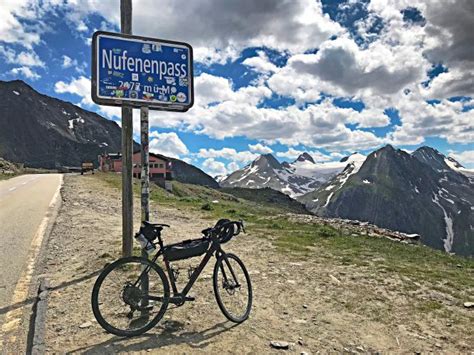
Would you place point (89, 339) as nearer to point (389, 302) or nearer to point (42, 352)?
point (42, 352)

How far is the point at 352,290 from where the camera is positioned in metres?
8.29

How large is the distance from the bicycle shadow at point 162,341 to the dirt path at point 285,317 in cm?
1

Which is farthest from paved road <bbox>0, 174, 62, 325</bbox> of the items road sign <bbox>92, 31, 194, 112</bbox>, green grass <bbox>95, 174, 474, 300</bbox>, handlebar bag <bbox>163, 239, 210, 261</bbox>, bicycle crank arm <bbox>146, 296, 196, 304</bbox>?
green grass <bbox>95, 174, 474, 300</bbox>

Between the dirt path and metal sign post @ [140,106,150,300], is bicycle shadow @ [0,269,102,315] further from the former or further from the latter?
metal sign post @ [140,106,150,300]

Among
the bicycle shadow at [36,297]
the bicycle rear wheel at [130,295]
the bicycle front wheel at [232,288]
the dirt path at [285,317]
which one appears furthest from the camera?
the bicycle shadow at [36,297]

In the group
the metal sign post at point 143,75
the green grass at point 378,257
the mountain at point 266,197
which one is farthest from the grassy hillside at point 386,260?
the mountain at point 266,197

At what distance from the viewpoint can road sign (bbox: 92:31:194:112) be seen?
668cm

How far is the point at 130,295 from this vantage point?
6.25 m

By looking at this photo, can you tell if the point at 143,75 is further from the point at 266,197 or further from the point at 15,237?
the point at 266,197

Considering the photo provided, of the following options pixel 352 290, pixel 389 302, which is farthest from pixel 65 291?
pixel 389 302

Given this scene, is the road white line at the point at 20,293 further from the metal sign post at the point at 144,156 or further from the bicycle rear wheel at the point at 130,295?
the metal sign post at the point at 144,156

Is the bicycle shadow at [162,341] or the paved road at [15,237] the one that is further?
the paved road at [15,237]

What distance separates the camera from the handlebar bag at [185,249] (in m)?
6.20

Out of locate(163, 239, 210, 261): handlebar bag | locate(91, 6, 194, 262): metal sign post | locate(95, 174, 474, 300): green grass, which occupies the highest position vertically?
locate(91, 6, 194, 262): metal sign post
